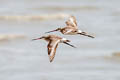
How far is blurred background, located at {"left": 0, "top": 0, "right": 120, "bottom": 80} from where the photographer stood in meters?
15.0

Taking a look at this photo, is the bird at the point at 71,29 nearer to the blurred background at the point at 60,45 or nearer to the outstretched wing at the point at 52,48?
the outstretched wing at the point at 52,48

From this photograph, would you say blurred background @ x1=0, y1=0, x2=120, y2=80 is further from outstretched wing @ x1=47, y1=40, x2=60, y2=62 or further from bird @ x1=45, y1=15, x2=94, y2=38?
outstretched wing @ x1=47, y1=40, x2=60, y2=62

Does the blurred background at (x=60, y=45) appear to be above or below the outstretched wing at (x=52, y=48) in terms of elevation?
above

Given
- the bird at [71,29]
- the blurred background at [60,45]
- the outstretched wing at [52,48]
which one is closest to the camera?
the outstretched wing at [52,48]

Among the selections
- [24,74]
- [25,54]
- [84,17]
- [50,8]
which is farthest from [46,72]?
[50,8]

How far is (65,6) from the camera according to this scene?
23719mm

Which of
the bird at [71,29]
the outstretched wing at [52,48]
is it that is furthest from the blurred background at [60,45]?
the outstretched wing at [52,48]

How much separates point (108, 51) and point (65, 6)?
Result: 272 inches

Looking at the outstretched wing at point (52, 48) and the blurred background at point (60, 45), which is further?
the blurred background at point (60, 45)

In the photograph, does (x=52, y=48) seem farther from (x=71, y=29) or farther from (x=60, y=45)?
(x=60, y=45)

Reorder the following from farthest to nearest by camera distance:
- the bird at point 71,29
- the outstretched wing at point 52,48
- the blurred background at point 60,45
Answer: the blurred background at point 60,45, the bird at point 71,29, the outstretched wing at point 52,48

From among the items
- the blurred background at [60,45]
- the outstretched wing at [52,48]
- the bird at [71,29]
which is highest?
the blurred background at [60,45]

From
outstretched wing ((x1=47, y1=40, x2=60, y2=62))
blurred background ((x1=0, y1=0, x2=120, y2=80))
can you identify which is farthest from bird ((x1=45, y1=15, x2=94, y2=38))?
blurred background ((x1=0, y1=0, x2=120, y2=80))

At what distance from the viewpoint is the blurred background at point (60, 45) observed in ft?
49.3
